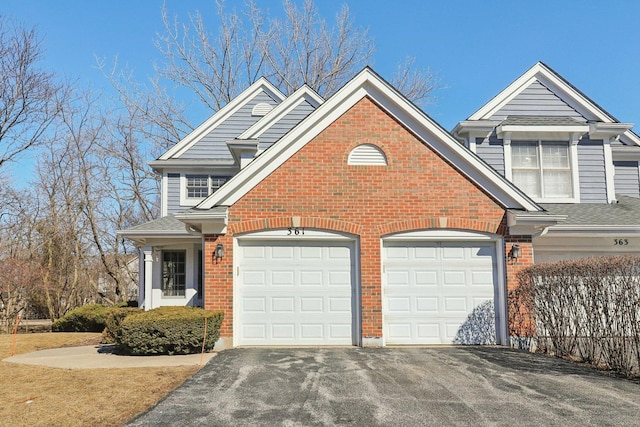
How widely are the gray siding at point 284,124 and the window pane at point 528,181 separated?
6892 millimetres

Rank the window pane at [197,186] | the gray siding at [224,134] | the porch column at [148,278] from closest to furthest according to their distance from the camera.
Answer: the porch column at [148,278], the window pane at [197,186], the gray siding at [224,134]

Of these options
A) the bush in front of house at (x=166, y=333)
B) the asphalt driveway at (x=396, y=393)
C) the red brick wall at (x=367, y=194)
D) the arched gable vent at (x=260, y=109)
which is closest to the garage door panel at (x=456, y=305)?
the asphalt driveway at (x=396, y=393)

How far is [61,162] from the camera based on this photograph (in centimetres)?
2803

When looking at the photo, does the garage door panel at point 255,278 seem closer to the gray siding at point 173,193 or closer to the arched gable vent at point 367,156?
the arched gable vent at point 367,156

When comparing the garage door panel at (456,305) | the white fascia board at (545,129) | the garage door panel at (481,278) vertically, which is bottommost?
the garage door panel at (456,305)

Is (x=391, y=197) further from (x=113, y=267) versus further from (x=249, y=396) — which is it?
(x=113, y=267)

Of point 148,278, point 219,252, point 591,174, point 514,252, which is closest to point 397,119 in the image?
point 514,252

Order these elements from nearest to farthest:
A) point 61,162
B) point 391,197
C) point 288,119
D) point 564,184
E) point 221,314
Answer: point 221,314 < point 391,197 < point 564,184 < point 288,119 < point 61,162

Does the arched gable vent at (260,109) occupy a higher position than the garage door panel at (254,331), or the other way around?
the arched gable vent at (260,109)

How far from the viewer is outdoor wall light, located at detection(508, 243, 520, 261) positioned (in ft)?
35.1

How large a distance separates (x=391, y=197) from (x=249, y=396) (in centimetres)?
583

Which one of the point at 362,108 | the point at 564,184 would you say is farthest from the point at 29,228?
the point at 564,184

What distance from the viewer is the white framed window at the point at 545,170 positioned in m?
14.1

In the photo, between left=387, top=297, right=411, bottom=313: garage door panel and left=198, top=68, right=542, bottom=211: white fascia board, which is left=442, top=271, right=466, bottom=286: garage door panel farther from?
left=198, top=68, right=542, bottom=211: white fascia board
